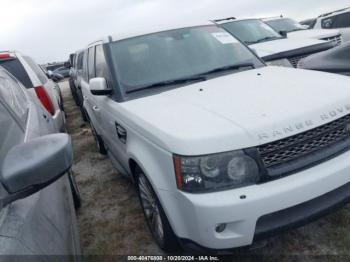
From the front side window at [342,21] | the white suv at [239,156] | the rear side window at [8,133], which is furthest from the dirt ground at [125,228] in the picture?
the front side window at [342,21]

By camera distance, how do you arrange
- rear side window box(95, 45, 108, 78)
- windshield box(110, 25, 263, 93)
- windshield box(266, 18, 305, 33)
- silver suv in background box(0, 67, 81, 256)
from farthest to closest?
windshield box(266, 18, 305, 33) → rear side window box(95, 45, 108, 78) → windshield box(110, 25, 263, 93) → silver suv in background box(0, 67, 81, 256)

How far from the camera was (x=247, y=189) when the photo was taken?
2.12 m

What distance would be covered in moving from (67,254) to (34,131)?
1062mm

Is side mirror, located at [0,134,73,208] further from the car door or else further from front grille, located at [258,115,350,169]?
the car door

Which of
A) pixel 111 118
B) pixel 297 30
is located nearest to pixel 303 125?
pixel 111 118

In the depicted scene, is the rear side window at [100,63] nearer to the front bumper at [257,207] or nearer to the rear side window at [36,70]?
the front bumper at [257,207]

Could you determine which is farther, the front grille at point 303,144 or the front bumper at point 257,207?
the front grille at point 303,144

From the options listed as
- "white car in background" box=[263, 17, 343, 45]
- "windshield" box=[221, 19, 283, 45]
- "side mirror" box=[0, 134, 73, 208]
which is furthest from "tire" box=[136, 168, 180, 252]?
"white car in background" box=[263, 17, 343, 45]

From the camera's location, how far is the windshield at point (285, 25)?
980cm

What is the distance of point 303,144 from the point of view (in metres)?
2.28

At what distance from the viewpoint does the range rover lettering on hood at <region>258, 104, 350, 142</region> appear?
2139 millimetres

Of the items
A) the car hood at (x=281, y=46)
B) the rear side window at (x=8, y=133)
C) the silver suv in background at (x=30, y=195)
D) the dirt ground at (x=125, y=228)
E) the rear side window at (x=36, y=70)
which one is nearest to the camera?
the silver suv in background at (x=30, y=195)

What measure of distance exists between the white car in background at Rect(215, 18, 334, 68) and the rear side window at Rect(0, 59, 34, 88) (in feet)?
10.7

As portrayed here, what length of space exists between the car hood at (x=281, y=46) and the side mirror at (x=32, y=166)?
5.13 metres
